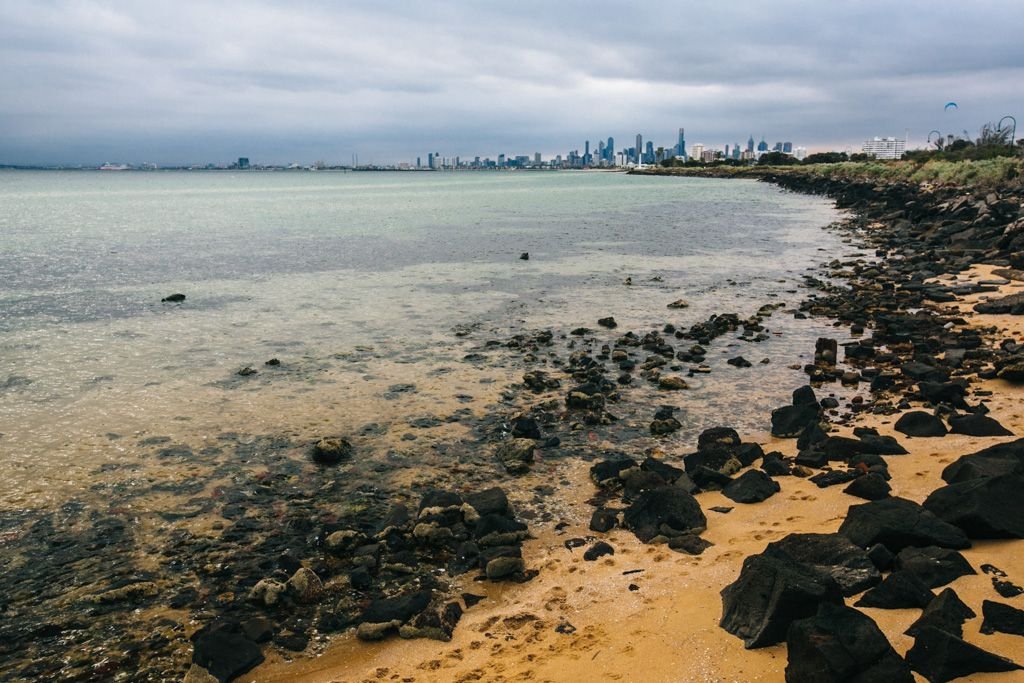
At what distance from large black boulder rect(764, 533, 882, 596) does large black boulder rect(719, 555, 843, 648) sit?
0.24m

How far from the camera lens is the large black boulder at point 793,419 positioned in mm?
11664

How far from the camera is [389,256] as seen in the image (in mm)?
39688

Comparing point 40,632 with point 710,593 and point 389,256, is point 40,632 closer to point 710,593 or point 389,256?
point 710,593

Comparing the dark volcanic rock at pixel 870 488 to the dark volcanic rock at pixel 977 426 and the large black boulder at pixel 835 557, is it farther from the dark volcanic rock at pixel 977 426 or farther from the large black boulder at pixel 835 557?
the dark volcanic rock at pixel 977 426

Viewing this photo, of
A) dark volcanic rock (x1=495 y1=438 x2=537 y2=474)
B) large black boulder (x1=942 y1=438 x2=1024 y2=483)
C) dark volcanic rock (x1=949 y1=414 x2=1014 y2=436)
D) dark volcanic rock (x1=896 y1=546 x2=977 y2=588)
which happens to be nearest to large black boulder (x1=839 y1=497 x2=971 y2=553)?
dark volcanic rock (x1=896 y1=546 x2=977 y2=588)

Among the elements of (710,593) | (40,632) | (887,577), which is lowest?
(40,632)

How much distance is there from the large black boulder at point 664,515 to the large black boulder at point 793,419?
371cm

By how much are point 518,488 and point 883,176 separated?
101 m

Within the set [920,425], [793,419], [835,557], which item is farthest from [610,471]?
[920,425]

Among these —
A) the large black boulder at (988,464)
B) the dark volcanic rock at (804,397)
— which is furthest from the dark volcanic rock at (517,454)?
the large black boulder at (988,464)

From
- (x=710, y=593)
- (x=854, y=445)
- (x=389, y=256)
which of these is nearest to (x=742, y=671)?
(x=710, y=593)

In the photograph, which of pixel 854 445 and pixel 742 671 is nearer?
pixel 742 671

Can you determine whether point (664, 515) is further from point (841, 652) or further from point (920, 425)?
point (920, 425)

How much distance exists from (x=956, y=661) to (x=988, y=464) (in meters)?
4.13
